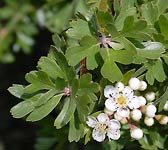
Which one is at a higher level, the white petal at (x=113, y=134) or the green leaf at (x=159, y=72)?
the green leaf at (x=159, y=72)

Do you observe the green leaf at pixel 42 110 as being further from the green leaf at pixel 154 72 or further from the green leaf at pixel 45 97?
the green leaf at pixel 154 72

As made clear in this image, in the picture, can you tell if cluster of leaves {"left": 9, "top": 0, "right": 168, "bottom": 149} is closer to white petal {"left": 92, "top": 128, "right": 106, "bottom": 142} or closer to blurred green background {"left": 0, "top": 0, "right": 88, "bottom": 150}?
white petal {"left": 92, "top": 128, "right": 106, "bottom": 142}

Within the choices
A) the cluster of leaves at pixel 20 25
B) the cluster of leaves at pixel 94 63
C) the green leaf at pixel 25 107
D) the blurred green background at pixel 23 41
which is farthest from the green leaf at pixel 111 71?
the cluster of leaves at pixel 20 25

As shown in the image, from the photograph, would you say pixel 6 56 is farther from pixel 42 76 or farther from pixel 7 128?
pixel 42 76

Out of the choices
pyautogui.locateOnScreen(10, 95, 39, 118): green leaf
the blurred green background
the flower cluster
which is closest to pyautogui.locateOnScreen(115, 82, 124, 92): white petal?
the flower cluster

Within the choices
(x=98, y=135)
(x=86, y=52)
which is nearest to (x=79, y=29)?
(x=86, y=52)

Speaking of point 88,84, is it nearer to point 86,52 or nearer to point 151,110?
point 86,52

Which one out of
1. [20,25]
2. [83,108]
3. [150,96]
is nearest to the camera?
[83,108]

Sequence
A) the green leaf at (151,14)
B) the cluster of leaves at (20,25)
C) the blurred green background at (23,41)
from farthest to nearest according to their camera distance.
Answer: the cluster of leaves at (20,25)
the blurred green background at (23,41)
the green leaf at (151,14)
